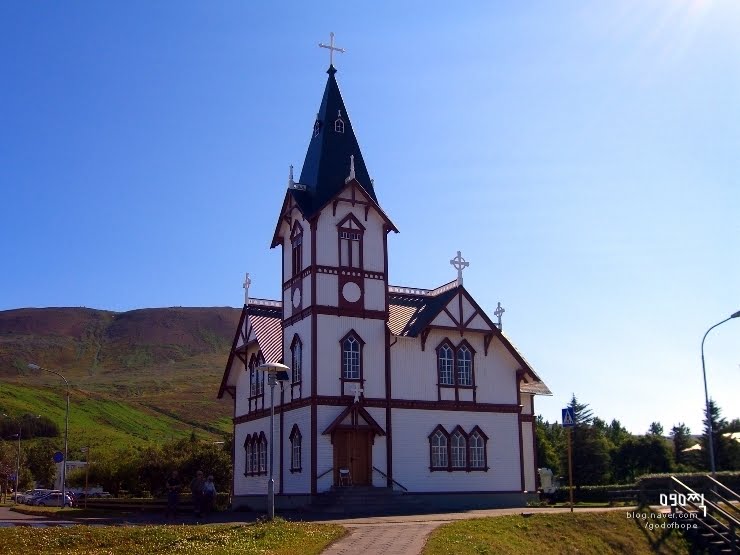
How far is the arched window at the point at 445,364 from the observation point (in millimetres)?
38031

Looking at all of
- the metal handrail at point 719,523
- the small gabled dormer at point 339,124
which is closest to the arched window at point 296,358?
the small gabled dormer at point 339,124

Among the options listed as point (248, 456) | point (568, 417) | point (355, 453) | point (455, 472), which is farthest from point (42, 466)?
point (568, 417)

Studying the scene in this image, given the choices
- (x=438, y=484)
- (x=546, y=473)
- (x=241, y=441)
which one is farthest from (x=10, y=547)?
(x=546, y=473)

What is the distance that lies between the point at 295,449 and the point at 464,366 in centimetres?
867

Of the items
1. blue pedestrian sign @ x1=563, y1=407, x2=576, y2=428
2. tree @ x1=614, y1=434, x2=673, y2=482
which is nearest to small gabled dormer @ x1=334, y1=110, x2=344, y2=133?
blue pedestrian sign @ x1=563, y1=407, x2=576, y2=428

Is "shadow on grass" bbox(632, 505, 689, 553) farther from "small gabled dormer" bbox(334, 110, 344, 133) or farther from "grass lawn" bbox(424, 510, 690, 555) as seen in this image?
"small gabled dormer" bbox(334, 110, 344, 133)

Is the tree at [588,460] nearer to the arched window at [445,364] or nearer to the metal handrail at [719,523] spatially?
the arched window at [445,364]

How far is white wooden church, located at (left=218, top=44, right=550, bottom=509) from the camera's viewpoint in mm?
35344

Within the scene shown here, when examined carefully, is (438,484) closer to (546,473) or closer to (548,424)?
(546,473)

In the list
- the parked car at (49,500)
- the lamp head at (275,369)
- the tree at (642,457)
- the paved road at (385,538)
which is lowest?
the parked car at (49,500)

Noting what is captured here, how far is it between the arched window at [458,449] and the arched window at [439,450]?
15.2 inches

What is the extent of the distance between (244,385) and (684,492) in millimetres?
24034

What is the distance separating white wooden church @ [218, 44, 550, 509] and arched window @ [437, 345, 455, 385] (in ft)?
0.23

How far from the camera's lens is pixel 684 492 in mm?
26500
